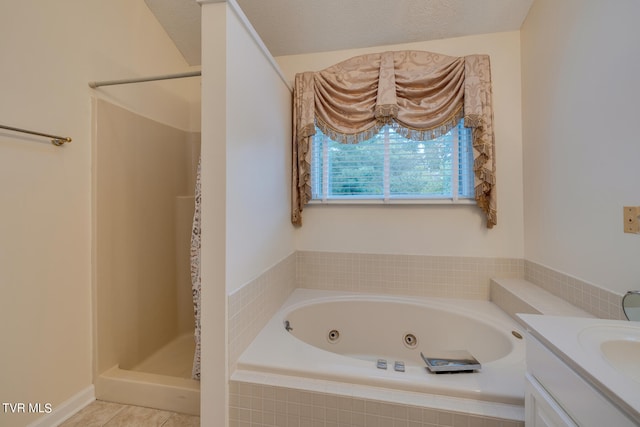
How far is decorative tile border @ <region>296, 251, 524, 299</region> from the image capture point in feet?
6.74

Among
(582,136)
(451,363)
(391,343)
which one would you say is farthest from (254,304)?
(582,136)

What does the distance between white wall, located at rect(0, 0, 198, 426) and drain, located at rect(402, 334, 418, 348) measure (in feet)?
6.69

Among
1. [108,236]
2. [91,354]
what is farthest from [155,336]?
[108,236]

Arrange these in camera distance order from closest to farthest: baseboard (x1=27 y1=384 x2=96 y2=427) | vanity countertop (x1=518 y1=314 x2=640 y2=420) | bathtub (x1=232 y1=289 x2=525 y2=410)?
1. vanity countertop (x1=518 y1=314 x2=640 y2=420)
2. bathtub (x1=232 y1=289 x2=525 y2=410)
3. baseboard (x1=27 y1=384 x2=96 y2=427)

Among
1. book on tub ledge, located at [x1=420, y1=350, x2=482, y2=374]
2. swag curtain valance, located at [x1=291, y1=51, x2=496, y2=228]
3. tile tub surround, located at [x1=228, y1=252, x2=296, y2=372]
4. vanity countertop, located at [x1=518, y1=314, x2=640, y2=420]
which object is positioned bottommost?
book on tub ledge, located at [x1=420, y1=350, x2=482, y2=374]

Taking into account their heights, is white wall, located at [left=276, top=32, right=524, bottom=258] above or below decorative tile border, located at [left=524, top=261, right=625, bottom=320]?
above

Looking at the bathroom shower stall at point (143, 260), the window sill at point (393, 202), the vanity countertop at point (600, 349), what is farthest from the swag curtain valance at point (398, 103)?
the vanity countertop at point (600, 349)

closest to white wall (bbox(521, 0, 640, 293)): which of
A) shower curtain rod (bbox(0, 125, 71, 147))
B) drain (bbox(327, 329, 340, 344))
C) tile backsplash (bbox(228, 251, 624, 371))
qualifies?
tile backsplash (bbox(228, 251, 624, 371))

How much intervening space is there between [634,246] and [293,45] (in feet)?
7.92

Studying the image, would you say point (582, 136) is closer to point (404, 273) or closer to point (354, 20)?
point (404, 273)

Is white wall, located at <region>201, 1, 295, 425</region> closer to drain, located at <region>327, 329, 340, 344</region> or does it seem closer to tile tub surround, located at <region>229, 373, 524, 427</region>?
tile tub surround, located at <region>229, 373, 524, 427</region>

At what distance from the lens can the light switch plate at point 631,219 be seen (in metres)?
1.13

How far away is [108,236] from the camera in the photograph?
176 cm

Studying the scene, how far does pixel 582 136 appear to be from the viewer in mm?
1424
